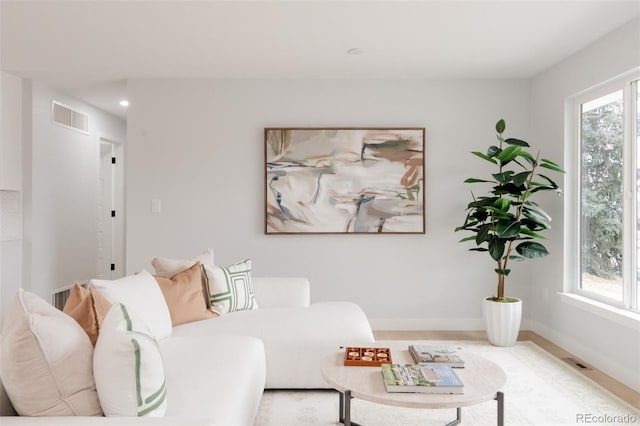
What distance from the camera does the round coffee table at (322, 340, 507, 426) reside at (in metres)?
1.85

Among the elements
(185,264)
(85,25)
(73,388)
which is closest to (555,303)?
(185,264)

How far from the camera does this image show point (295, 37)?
11.6 feet

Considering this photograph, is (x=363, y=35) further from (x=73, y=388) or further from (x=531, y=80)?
(x=73, y=388)

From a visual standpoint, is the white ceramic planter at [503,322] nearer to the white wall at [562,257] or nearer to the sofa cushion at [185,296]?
the white wall at [562,257]

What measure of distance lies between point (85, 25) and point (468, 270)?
3970 millimetres

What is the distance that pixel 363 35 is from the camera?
137 inches

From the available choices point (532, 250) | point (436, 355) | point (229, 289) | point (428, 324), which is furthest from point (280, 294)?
point (532, 250)

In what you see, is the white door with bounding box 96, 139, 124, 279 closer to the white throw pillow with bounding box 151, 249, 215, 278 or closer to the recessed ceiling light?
the white throw pillow with bounding box 151, 249, 215, 278

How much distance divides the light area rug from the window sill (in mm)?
474

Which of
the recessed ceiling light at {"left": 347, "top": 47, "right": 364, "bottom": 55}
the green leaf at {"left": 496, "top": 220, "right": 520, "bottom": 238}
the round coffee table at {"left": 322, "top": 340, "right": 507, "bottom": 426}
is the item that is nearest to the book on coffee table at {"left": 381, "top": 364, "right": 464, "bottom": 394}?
the round coffee table at {"left": 322, "top": 340, "right": 507, "bottom": 426}

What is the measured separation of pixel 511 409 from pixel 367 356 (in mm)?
1057

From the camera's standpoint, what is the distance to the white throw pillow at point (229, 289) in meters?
3.31

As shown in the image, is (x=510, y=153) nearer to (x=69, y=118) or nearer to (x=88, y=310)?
(x=88, y=310)

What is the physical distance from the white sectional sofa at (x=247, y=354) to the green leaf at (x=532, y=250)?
1.65 metres
